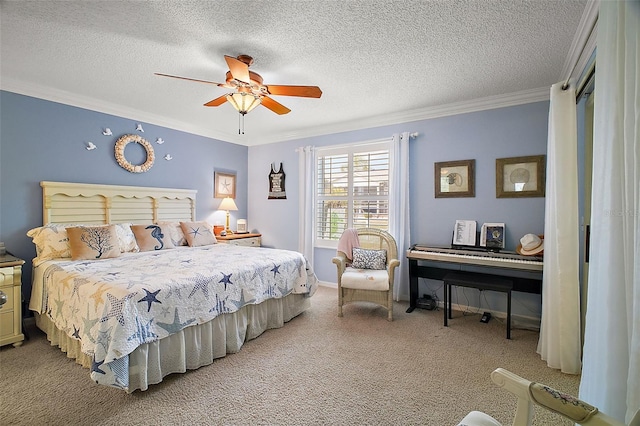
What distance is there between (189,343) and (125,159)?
113 inches

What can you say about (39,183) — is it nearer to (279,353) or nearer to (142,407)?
(142,407)

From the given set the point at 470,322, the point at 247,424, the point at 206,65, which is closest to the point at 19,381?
the point at 247,424

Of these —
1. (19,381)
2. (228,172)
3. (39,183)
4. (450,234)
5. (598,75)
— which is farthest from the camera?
(228,172)

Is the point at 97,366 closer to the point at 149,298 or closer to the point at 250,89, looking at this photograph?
the point at 149,298

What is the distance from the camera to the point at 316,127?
15.9 ft

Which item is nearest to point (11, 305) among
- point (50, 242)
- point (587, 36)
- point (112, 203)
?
point (50, 242)

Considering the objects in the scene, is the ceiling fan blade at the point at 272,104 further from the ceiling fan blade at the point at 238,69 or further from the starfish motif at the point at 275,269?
the starfish motif at the point at 275,269

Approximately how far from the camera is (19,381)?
2.17m

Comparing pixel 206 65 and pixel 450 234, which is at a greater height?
pixel 206 65

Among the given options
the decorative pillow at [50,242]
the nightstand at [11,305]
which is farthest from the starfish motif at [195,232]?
the nightstand at [11,305]

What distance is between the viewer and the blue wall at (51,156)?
3.13 meters

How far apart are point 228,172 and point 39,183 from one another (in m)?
2.59

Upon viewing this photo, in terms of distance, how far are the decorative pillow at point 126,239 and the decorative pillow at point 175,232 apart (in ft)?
1.35

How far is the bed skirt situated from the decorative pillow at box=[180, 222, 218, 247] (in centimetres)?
157
